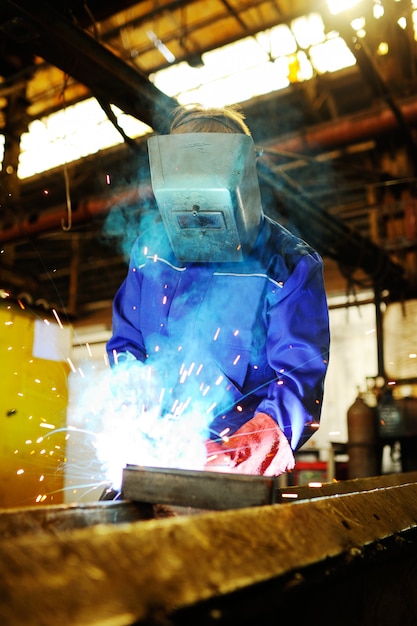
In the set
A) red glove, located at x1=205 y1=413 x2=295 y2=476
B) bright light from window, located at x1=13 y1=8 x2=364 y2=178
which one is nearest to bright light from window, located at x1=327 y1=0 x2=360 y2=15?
bright light from window, located at x1=13 y1=8 x2=364 y2=178

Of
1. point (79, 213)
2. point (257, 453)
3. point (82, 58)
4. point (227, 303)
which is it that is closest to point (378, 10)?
point (79, 213)

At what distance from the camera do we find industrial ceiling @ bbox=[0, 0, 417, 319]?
3.34 m

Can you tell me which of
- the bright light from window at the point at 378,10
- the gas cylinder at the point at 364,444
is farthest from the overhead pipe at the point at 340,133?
the gas cylinder at the point at 364,444

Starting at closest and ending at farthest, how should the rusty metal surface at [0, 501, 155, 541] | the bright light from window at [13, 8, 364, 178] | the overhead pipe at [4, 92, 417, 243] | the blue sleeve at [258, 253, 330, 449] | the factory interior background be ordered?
the rusty metal surface at [0, 501, 155, 541] → the blue sleeve at [258, 253, 330, 449] → the factory interior background → the overhead pipe at [4, 92, 417, 243] → the bright light from window at [13, 8, 364, 178]

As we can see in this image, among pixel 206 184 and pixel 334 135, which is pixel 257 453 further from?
pixel 334 135

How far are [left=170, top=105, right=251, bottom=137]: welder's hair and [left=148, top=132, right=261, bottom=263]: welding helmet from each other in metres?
0.21

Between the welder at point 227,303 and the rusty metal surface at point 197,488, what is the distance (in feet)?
1.50

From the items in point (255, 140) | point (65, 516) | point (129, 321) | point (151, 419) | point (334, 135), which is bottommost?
point (65, 516)

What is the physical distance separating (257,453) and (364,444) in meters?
4.45

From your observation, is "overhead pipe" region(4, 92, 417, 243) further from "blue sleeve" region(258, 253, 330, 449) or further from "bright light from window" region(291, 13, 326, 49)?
"blue sleeve" region(258, 253, 330, 449)

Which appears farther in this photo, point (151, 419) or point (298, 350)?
point (151, 419)

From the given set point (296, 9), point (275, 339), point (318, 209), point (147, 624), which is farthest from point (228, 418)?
point (296, 9)

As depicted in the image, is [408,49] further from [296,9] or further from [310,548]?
[310,548]

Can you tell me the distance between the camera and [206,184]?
1760mm
